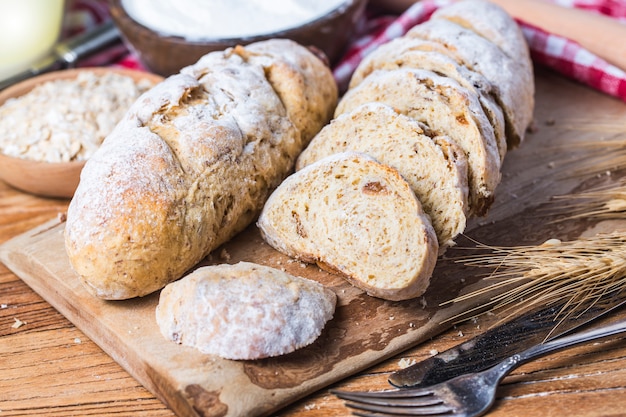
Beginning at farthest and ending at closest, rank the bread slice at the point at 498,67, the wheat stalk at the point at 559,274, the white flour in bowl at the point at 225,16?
the white flour in bowl at the point at 225,16 → the bread slice at the point at 498,67 → the wheat stalk at the point at 559,274

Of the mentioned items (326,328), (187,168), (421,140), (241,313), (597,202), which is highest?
(187,168)

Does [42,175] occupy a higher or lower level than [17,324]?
higher

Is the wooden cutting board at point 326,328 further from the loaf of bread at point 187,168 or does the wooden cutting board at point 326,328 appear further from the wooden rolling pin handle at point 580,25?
the wooden rolling pin handle at point 580,25

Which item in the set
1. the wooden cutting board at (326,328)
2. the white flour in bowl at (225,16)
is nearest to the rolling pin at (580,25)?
the wooden cutting board at (326,328)

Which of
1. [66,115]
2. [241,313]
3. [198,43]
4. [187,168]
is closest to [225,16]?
[198,43]

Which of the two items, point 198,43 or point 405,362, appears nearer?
point 405,362

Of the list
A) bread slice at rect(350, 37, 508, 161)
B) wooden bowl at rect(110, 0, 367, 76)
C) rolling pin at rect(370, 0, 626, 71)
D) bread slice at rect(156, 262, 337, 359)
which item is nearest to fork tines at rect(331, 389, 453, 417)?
bread slice at rect(156, 262, 337, 359)

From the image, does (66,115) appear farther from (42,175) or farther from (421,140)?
(421,140)

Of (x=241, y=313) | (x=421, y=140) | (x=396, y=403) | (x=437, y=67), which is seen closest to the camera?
(x=396, y=403)
